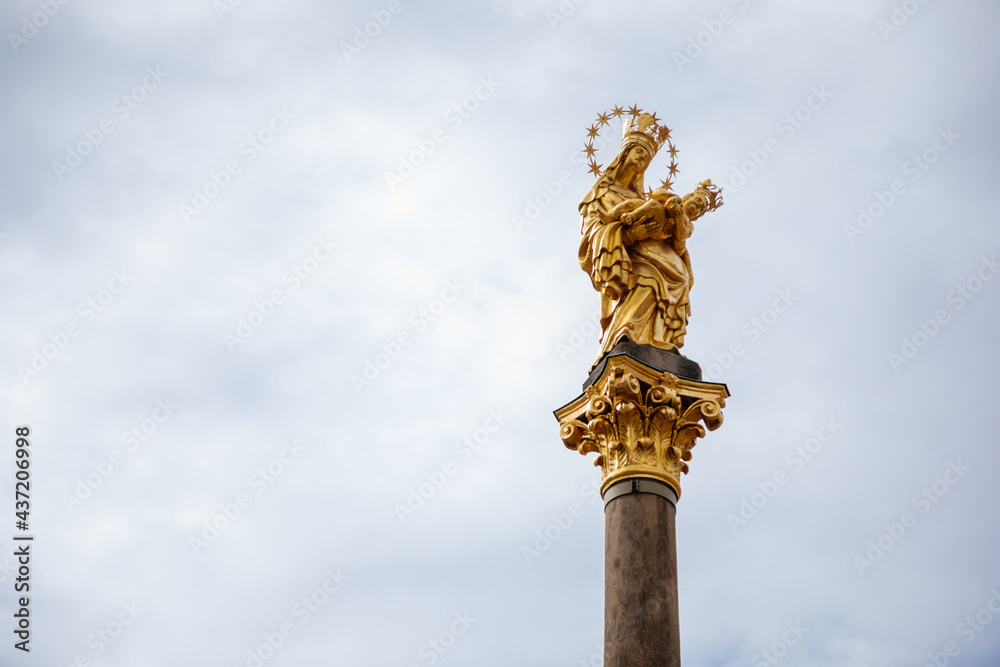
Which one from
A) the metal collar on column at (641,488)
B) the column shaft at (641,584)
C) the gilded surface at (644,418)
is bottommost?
the column shaft at (641,584)

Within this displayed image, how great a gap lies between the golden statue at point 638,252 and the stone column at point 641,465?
835mm

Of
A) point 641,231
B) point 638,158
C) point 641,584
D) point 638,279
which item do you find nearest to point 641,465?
point 641,584

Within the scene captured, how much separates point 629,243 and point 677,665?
7.58 m

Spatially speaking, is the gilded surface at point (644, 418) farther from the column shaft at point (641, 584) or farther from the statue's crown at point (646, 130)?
the statue's crown at point (646, 130)

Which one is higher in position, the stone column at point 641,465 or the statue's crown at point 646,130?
the statue's crown at point 646,130

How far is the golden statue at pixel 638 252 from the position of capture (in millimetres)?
22250

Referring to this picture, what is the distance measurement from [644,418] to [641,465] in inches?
32.5

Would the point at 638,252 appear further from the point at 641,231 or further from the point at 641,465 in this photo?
the point at 641,465

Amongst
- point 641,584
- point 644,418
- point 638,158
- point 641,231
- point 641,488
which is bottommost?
point 641,584

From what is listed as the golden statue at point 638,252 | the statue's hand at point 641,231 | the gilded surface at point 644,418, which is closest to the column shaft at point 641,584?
the gilded surface at point 644,418

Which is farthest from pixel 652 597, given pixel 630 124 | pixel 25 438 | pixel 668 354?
pixel 25 438

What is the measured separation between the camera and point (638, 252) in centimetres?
2302

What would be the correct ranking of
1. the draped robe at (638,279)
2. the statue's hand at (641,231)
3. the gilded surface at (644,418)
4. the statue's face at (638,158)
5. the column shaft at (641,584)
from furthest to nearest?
the statue's face at (638,158)
the statue's hand at (641,231)
the draped robe at (638,279)
the gilded surface at (644,418)
the column shaft at (641,584)

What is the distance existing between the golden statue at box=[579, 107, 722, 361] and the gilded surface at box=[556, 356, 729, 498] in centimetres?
111
